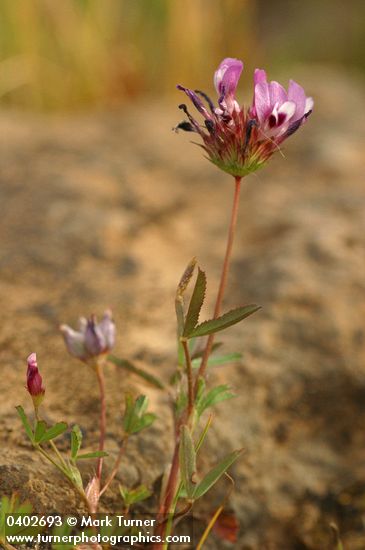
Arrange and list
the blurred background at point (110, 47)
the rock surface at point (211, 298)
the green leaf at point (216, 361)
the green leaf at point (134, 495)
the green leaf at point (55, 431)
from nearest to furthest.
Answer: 1. the green leaf at point (55, 431)
2. the green leaf at point (134, 495)
3. the green leaf at point (216, 361)
4. the rock surface at point (211, 298)
5. the blurred background at point (110, 47)

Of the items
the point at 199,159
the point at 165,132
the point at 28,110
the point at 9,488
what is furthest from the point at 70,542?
the point at 28,110

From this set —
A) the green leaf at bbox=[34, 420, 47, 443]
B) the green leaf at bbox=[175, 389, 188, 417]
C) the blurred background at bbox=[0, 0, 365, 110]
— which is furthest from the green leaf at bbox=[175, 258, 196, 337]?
the blurred background at bbox=[0, 0, 365, 110]

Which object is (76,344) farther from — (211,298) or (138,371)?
(211,298)

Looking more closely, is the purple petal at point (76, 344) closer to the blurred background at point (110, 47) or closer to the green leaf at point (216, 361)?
the green leaf at point (216, 361)

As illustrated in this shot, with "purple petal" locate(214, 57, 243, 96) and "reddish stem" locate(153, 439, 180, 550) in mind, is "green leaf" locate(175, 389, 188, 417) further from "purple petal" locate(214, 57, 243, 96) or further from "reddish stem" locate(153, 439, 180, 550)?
"purple petal" locate(214, 57, 243, 96)

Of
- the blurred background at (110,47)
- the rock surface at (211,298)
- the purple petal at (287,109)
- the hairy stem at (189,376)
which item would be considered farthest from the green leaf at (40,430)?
the blurred background at (110,47)

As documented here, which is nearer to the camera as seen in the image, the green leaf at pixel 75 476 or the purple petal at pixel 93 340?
the green leaf at pixel 75 476

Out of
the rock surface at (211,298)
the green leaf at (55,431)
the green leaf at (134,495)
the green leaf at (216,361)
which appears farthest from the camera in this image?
the rock surface at (211,298)
